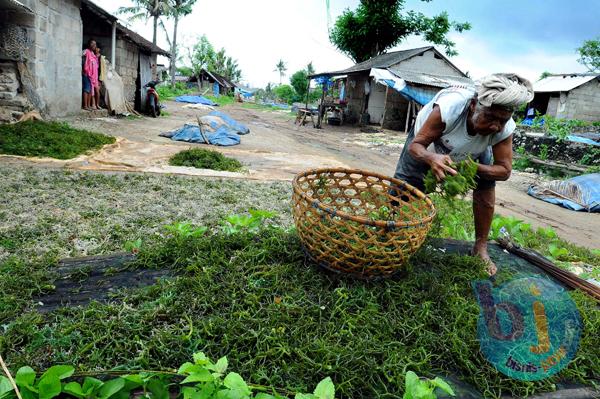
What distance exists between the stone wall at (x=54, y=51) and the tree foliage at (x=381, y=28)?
1484 centimetres

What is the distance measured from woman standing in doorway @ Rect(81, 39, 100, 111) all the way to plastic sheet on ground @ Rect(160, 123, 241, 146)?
10.3ft

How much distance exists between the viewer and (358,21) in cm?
2180

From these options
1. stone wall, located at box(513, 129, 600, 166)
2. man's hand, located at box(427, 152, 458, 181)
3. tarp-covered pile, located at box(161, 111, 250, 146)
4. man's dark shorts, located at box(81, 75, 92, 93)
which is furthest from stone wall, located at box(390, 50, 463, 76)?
man's hand, located at box(427, 152, 458, 181)

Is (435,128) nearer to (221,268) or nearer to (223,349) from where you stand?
(221,268)

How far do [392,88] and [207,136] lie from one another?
9766 millimetres

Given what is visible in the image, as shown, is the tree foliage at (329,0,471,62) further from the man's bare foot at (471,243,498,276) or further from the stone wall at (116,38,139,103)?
the man's bare foot at (471,243,498,276)

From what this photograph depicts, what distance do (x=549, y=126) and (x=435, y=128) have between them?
36.3 ft

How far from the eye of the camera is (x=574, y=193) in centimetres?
662

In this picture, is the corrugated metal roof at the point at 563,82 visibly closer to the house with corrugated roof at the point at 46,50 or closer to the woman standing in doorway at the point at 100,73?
the woman standing in doorway at the point at 100,73

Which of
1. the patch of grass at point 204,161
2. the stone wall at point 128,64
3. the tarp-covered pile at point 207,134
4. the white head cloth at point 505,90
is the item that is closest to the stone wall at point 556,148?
the tarp-covered pile at point 207,134

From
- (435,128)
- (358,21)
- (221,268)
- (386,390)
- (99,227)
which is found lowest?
(99,227)

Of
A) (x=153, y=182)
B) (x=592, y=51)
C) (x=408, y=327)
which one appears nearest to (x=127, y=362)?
(x=408, y=327)

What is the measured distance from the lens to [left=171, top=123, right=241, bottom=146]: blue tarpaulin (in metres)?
8.24

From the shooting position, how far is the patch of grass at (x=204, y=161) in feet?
18.4
